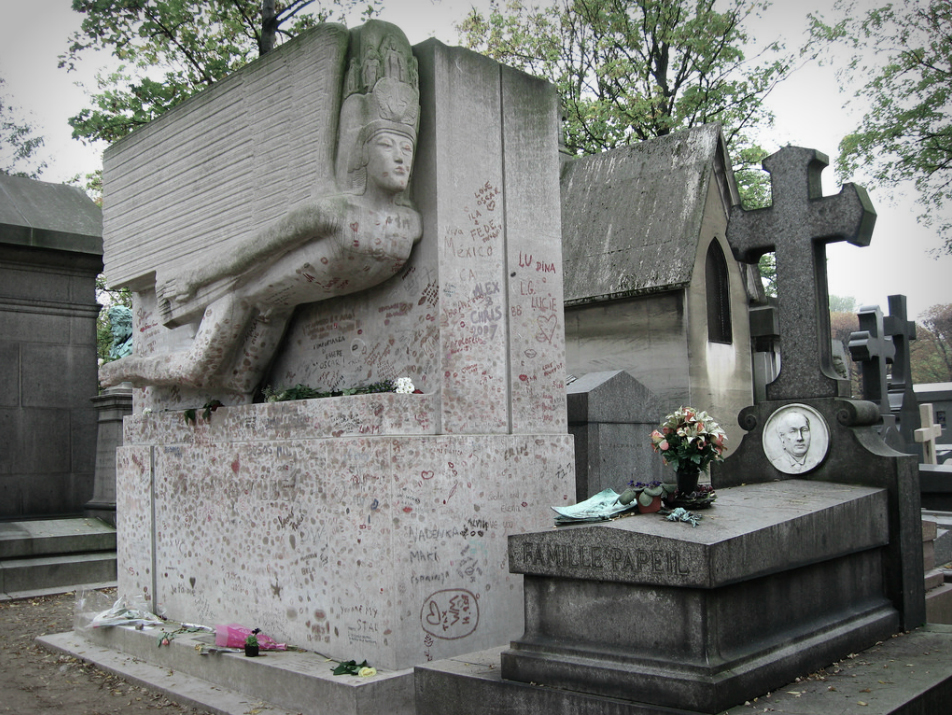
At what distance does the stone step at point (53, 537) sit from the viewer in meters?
9.98

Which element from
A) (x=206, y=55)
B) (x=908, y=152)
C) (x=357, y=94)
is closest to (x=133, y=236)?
(x=357, y=94)

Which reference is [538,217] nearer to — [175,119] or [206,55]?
[175,119]

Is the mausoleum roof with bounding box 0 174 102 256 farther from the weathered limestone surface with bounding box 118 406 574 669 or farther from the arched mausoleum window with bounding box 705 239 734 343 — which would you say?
the arched mausoleum window with bounding box 705 239 734 343

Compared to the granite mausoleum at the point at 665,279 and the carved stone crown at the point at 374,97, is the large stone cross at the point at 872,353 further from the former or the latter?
the carved stone crown at the point at 374,97

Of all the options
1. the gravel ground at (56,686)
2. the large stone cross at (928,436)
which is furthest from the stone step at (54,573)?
the large stone cross at (928,436)

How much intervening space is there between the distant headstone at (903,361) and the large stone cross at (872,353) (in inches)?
44.7

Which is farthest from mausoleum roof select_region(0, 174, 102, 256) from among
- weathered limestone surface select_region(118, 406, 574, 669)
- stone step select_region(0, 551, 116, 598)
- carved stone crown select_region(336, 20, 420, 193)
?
carved stone crown select_region(336, 20, 420, 193)

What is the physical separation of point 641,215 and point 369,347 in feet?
43.7

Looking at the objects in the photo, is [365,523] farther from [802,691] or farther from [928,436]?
[928,436]

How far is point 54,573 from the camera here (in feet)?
32.8

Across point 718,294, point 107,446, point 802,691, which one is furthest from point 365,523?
point 718,294

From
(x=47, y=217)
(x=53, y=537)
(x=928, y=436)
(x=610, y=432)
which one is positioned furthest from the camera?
(x=928, y=436)

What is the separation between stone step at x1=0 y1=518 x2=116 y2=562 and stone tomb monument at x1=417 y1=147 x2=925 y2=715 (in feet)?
23.2

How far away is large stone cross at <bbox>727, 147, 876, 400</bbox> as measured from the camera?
660 centimetres
